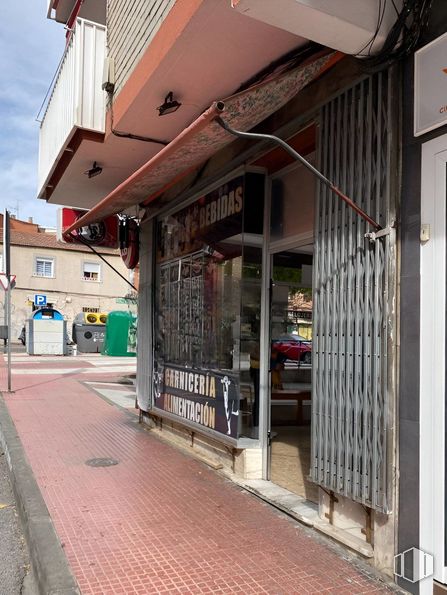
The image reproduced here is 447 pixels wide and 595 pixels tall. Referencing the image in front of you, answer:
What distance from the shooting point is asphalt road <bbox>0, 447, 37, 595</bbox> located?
352 cm

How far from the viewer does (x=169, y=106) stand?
5074 millimetres

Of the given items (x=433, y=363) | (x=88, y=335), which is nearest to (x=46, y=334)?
(x=88, y=335)

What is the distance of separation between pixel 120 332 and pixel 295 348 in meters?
14.5

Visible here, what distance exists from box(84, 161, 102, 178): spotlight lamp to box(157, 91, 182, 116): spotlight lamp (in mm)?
2261

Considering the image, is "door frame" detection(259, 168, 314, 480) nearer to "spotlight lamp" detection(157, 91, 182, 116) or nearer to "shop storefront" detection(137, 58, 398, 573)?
"shop storefront" detection(137, 58, 398, 573)

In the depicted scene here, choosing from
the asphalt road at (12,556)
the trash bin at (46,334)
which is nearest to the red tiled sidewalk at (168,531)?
the asphalt road at (12,556)

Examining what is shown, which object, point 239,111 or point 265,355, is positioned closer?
point 239,111

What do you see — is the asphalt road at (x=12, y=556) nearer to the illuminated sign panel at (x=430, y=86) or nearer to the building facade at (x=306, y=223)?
the building facade at (x=306, y=223)

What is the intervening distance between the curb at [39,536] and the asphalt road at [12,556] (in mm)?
62

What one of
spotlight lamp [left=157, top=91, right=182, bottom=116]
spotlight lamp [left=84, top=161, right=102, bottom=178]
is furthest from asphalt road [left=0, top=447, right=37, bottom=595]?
spotlight lamp [left=84, top=161, right=102, bottom=178]

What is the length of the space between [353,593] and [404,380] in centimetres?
135

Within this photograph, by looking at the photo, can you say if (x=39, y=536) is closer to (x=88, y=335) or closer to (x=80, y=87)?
(x=80, y=87)

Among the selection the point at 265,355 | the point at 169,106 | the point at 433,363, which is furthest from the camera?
the point at 265,355

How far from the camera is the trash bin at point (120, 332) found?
21.1 m
